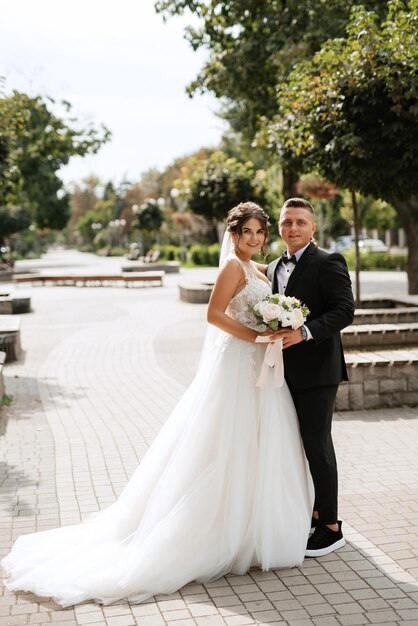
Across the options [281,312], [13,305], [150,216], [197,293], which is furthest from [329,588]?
[150,216]

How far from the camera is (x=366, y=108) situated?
11.3 m

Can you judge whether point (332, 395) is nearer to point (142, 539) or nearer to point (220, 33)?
point (142, 539)

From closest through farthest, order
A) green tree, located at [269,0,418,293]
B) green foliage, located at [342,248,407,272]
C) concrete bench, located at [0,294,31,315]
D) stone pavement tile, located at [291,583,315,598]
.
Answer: stone pavement tile, located at [291,583,315,598] → green tree, located at [269,0,418,293] → concrete bench, located at [0,294,31,315] → green foliage, located at [342,248,407,272]

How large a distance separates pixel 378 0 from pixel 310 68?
5424mm

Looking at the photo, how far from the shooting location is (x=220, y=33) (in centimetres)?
1895

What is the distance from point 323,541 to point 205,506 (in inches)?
32.1

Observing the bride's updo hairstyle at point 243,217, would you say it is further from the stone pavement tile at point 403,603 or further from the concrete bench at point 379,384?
the concrete bench at point 379,384

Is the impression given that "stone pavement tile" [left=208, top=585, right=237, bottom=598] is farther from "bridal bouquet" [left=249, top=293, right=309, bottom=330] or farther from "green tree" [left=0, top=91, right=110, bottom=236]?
"green tree" [left=0, top=91, right=110, bottom=236]

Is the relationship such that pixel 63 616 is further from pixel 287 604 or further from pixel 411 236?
pixel 411 236

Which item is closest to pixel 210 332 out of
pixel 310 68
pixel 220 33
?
pixel 310 68

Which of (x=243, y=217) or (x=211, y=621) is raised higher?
(x=243, y=217)

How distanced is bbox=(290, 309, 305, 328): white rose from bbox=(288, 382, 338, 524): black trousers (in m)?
0.52

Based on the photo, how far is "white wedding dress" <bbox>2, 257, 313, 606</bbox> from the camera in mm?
4172

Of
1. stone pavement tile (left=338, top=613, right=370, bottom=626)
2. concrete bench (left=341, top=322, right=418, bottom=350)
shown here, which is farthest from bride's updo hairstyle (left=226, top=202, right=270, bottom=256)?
concrete bench (left=341, top=322, right=418, bottom=350)
